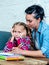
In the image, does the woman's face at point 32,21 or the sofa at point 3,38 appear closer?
the woman's face at point 32,21

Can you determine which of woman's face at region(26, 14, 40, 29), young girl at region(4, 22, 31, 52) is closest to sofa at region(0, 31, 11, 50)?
young girl at region(4, 22, 31, 52)

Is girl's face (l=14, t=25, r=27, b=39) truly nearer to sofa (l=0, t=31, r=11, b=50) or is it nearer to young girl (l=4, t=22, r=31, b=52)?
young girl (l=4, t=22, r=31, b=52)

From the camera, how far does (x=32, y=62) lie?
6.02ft

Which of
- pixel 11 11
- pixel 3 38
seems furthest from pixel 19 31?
pixel 11 11

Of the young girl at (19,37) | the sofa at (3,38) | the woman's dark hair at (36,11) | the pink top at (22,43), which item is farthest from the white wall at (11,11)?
the woman's dark hair at (36,11)

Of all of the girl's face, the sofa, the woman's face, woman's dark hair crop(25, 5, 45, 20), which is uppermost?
woman's dark hair crop(25, 5, 45, 20)

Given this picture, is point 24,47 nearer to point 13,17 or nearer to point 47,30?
point 47,30

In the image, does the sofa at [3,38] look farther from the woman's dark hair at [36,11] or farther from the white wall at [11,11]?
the woman's dark hair at [36,11]

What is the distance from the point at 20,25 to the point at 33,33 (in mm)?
248

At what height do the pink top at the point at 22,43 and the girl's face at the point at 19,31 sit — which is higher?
the girl's face at the point at 19,31

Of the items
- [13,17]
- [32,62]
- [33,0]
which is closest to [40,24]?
[32,62]

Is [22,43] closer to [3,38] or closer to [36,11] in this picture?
[36,11]

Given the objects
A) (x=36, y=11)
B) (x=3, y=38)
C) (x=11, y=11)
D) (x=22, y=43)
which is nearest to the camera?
(x=36, y=11)

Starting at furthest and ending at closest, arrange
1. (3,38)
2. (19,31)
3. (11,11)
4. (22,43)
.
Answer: (11,11), (3,38), (19,31), (22,43)
